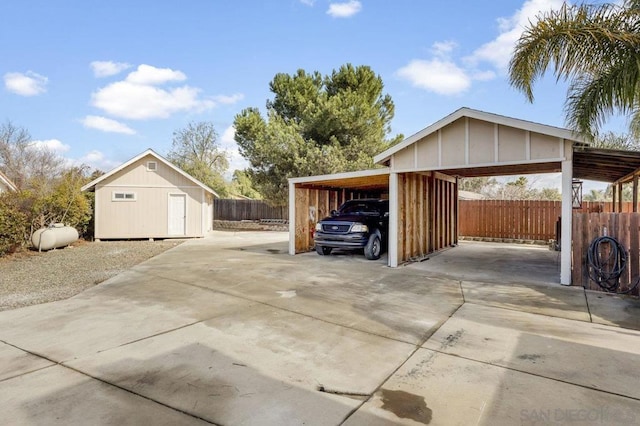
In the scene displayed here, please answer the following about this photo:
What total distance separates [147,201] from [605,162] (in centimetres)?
1696

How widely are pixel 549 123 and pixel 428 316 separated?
4.67m

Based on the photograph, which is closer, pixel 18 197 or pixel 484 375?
pixel 484 375

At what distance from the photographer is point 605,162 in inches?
Result: 328

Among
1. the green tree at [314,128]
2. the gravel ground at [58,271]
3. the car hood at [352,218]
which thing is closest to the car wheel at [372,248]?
the car hood at [352,218]

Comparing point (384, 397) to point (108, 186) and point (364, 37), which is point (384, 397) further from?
point (108, 186)

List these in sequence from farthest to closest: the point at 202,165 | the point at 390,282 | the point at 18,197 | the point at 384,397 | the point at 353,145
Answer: the point at 202,165 → the point at 353,145 → the point at 18,197 → the point at 390,282 → the point at 384,397

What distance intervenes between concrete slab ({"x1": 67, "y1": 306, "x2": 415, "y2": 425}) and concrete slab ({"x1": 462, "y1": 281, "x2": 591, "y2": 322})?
2660 mm

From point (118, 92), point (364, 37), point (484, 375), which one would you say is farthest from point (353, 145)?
point (118, 92)

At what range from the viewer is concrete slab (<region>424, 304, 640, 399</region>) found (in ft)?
10.3

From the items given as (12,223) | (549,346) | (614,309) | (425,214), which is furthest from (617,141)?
(12,223)

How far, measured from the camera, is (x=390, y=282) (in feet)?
23.4

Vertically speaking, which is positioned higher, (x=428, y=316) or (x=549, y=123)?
(x=549, y=123)

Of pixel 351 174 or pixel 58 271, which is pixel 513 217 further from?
pixel 58 271

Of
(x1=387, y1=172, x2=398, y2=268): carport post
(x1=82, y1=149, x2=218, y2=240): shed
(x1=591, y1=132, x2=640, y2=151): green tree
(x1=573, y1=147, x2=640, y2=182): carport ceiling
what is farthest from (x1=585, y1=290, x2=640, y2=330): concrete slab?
(x1=82, y1=149, x2=218, y2=240): shed
